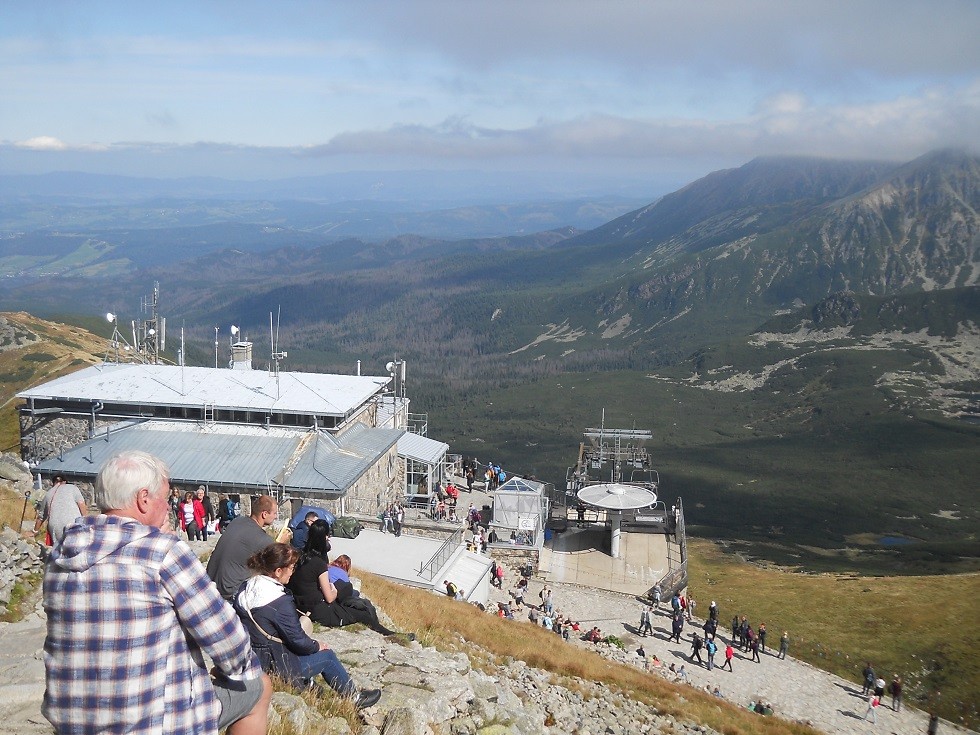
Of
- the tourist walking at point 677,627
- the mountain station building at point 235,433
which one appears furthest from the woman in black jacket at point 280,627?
the tourist walking at point 677,627

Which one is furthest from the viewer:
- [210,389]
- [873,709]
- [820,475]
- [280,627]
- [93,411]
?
[820,475]

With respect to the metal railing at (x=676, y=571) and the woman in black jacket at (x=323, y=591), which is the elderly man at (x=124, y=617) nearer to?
the woman in black jacket at (x=323, y=591)

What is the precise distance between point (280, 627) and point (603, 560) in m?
40.9

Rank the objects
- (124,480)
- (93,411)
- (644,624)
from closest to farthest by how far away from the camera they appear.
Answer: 1. (124,480)
2. (644,624)
3. (93,411)

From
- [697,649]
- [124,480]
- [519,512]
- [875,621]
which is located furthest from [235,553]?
[875,621]

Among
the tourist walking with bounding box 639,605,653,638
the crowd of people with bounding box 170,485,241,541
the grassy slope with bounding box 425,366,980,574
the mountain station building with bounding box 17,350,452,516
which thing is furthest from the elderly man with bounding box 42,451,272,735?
the grassy slope with bounding box 425,366,980,574

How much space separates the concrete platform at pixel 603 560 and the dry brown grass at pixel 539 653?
64.3ft

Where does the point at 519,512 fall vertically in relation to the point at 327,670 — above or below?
below

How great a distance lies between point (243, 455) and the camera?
41125 mm

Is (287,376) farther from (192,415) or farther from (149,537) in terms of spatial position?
(149,537)

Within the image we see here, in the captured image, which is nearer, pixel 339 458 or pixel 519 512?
pixel 339 458

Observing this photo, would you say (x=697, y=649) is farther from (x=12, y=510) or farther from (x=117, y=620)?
(x=117, y=620)

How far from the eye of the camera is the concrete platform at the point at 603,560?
46.6 meters

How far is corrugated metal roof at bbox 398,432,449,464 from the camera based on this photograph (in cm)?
4903
